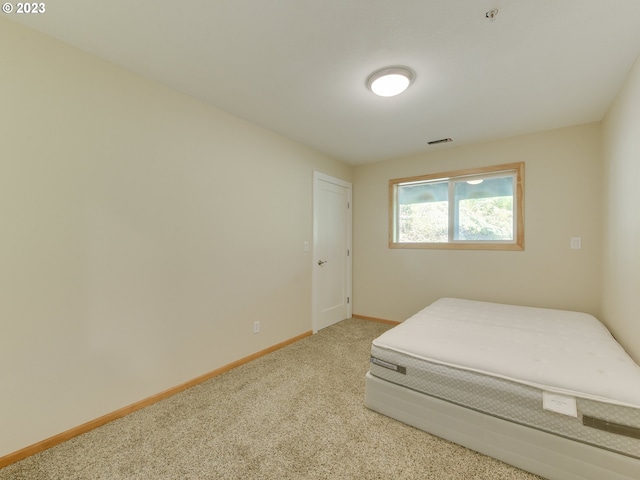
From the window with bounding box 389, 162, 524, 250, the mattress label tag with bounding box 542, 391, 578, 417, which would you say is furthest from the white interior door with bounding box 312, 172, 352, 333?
the mattress label tag with bounding box 542, 391, 578, 417

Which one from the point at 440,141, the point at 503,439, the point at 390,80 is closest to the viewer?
the point at 503,439

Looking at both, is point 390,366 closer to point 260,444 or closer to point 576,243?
point 260,444

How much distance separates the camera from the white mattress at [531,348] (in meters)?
1.36

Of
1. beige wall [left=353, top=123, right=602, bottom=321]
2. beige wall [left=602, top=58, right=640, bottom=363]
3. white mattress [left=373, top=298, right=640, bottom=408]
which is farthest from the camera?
beige wall [left=353, top=123, right=602, bottom=321]

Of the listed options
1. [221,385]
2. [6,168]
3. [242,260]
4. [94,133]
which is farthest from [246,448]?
[94,133]

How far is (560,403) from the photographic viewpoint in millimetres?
1331

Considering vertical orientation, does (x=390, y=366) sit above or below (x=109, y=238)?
below

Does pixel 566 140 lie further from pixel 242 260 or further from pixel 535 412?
pixel 242 260

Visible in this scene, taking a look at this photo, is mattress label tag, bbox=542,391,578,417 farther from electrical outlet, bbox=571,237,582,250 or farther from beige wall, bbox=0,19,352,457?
beige wall, bbox=0,19,352,457

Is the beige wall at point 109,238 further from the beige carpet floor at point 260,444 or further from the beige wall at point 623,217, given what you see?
the beige wall at point 623,217

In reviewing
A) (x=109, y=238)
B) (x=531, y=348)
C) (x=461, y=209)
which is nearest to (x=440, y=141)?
(x=461, y=209)

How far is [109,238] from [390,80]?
229cm

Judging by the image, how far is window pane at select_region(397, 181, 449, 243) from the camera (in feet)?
12.0

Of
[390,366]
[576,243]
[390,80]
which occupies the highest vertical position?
[390,80]
